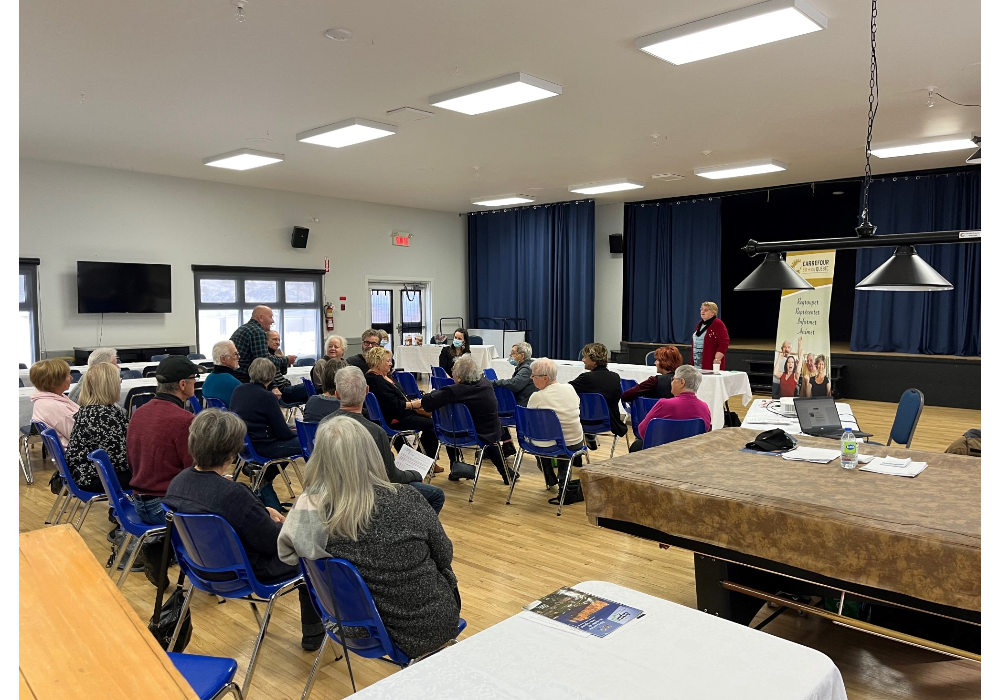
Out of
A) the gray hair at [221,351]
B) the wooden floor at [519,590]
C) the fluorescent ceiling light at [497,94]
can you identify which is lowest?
the wooden floor at [519,590]

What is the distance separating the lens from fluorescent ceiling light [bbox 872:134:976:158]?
7.77 metres

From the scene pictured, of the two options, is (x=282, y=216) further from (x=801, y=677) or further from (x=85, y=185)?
(x=801, y=677)

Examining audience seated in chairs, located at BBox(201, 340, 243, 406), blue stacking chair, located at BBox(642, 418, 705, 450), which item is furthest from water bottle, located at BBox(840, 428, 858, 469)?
audience seated in chairs, located at BBox(201, 340, 243, 406)

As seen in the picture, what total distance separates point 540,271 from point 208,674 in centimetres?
1217

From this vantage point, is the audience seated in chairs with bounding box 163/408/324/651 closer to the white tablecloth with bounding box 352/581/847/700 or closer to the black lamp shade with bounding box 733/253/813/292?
the white tablecloth with bounding box 352/581/847/700

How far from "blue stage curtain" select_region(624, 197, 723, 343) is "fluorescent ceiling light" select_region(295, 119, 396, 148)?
23.4ft

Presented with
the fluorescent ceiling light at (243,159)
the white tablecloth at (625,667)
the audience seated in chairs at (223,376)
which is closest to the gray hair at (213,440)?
the white tablecloth at (625,667)

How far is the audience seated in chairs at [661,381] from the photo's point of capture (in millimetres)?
6180

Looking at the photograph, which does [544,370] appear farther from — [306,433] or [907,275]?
[907,275]

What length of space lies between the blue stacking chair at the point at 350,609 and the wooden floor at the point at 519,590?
23.9 inches

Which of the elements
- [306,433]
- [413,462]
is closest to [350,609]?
[413,462]

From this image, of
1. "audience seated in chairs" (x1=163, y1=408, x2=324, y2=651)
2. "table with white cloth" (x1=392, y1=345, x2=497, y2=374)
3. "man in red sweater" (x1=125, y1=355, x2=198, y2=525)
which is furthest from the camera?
"table with white cloth" (x1=392, y1=345, x2=497, y2=374)

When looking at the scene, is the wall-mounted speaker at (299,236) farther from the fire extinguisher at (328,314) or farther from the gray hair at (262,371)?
the gray hair at (262,371)

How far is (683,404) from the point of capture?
189 inches
